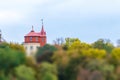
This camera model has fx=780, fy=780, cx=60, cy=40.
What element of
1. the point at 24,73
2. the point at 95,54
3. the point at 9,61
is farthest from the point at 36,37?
the point at 24,73

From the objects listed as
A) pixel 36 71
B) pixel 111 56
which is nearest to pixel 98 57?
pixel 111 56

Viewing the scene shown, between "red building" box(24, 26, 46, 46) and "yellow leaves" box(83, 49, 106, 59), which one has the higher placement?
"red building" box(24, 26, 46, 46)

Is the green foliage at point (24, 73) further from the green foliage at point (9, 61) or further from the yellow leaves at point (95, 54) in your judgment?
the yellow leaves at point (95, 54)

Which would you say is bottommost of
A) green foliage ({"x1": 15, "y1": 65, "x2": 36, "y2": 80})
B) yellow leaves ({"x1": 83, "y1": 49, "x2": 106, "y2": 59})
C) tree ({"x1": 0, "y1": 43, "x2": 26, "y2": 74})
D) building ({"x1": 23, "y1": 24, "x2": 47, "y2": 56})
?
green foliage ({"x1": 15, "y1": 65, "x2": 36, "y2": 80})

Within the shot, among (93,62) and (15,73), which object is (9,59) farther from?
(93,62)

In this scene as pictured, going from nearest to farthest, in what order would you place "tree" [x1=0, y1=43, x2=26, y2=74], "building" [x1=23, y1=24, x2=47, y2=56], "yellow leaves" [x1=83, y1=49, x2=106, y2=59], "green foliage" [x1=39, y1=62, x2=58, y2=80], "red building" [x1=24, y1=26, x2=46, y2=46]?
"green foliage" [x1=39, y1=62, x2=58, y2=80], "tree" [x1=0, y1=43, x2=26, y2=74], "yellow leaves" [x1=83, y1=49, x2=106, y2=59], "building" [x1=23, y1=24, x2=47, y2=56], "red building" [x1=24, y1=26, x2=46, y2=46]

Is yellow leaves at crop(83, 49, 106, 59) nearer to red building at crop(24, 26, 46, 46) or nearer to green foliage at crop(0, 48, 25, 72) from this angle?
green foliage at crop(0, 48, 25, 72)

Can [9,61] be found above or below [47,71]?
Answer: above

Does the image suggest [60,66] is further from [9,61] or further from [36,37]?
[36,37]

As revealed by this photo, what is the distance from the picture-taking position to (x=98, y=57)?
51500 mm

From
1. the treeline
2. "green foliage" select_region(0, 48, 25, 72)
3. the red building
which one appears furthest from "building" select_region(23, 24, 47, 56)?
"green foliage" select_region(0, 48, 25, 72)

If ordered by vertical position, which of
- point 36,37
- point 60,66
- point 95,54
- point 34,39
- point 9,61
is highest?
point 36,37

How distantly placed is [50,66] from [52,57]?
2705mm

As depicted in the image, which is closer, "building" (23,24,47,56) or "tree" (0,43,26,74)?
"tree" (0,43,26,74)
